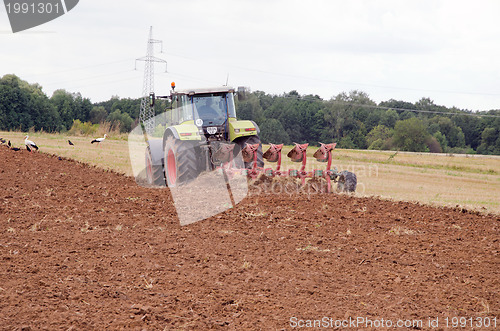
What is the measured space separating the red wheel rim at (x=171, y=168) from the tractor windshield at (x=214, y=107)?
106 cm

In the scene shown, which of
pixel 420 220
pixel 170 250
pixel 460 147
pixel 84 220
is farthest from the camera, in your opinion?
pixel 460 147

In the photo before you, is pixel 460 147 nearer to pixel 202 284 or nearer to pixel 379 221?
pixel 379 221

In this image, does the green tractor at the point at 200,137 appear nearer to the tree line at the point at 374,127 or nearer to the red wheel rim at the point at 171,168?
the red wheel rim at the point at 171,168

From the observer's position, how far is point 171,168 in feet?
39.6

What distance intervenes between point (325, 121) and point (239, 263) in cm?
5858

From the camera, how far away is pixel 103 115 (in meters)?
65.2

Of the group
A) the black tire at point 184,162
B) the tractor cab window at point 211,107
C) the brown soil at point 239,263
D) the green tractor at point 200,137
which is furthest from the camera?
the tractor cab window at point 211,107

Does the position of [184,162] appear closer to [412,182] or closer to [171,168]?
[171,168]

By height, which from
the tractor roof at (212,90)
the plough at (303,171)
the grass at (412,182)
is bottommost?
the grass at (412,182)

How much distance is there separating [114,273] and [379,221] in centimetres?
478

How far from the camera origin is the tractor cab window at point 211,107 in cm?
1185

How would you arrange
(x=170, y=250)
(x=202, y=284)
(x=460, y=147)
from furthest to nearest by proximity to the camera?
(x=460, y=147)
(x=170, y=250)
(x=202, y=284)

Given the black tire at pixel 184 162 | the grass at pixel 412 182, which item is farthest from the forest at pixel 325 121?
the black tire at pixel 184 162

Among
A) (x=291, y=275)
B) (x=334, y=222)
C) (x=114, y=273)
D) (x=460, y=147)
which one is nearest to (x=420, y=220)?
(x=334, y=222)
